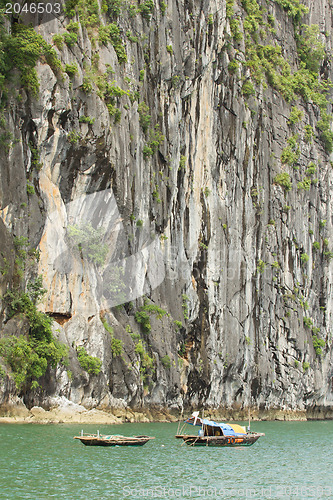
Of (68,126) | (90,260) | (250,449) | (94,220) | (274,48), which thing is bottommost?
(250,449)

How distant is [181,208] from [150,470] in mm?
32304

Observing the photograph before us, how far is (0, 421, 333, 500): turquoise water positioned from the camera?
1711cm

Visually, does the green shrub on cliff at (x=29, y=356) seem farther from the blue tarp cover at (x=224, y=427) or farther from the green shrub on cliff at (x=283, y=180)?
the green shrub on cliff at (x=283, y=180)

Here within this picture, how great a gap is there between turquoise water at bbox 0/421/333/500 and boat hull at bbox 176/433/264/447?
0.59 m

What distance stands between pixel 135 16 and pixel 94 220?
17054mm

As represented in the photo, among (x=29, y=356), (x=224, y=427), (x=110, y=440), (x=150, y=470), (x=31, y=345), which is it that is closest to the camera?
(x=150, y=470)

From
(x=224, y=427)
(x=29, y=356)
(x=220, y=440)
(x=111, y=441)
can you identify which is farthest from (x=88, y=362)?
(x=111, y=441)

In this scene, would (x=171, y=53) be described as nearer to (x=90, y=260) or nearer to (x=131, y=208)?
(x=131, y=208)

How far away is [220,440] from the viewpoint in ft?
98.1

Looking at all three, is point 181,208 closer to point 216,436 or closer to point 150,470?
point 216,436

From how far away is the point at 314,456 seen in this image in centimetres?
2736

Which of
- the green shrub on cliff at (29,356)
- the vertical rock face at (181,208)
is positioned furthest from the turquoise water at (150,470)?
the vertical rock face at (181,208)

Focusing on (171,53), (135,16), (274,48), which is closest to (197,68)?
(171,53)

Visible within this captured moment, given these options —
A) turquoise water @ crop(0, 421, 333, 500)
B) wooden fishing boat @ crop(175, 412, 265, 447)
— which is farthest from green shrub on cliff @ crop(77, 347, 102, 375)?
wooden fishing boat @ crop(175, 412, 265, 447)
